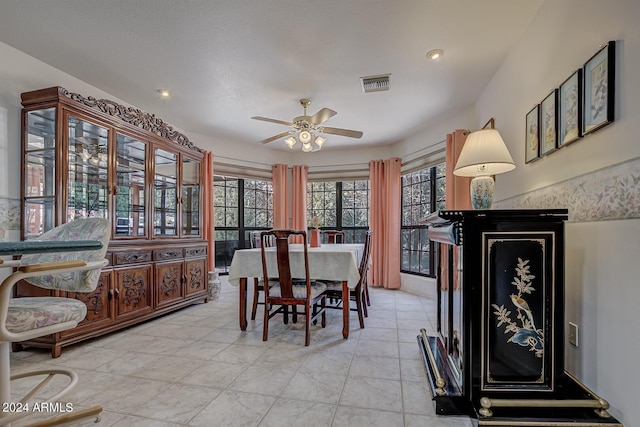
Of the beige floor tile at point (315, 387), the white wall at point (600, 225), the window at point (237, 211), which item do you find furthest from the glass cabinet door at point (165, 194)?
the white wall at point (600, 225)

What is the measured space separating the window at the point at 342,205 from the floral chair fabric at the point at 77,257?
3.95 meters

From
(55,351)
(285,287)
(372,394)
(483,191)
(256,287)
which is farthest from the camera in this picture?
(256,287)

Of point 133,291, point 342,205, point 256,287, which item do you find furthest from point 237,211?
point 256,287

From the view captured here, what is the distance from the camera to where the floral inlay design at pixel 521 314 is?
1.44 meters

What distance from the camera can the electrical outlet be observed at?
1568mm

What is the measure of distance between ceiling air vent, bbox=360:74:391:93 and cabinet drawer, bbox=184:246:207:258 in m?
2.71

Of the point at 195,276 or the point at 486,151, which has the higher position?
the point at 486,151

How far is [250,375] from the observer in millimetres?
1942

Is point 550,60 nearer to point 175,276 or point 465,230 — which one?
point 465,230

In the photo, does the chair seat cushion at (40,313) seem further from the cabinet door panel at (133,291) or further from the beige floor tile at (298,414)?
the cabinet door panel at (133,291)

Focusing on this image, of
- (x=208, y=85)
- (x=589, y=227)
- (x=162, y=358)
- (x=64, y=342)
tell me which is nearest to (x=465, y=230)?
(x=589, y=227)

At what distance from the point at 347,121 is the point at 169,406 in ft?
11.2

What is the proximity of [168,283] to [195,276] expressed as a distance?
45cm

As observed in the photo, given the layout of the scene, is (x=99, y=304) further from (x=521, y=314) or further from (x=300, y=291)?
(x=521, y=314)
